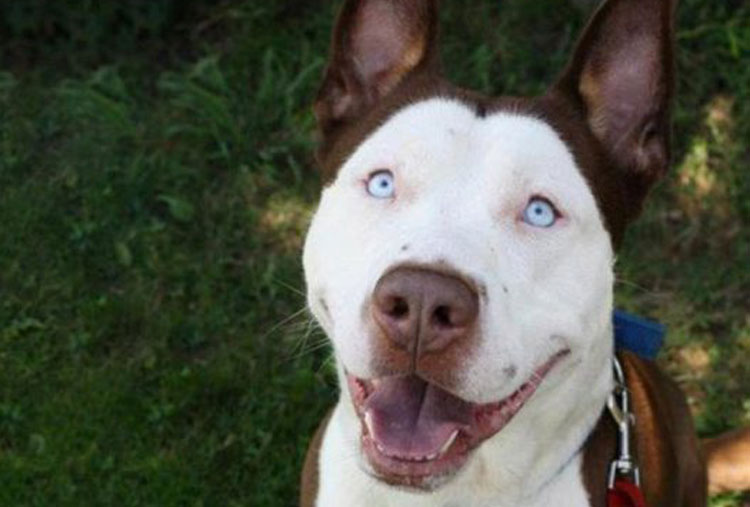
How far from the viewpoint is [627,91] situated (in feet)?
11.7

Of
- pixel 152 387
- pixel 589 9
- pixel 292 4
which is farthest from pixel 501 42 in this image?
pixel 152 387

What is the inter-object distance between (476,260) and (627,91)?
765 millimetres

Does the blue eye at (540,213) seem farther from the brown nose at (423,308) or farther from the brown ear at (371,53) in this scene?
the brown ear at (371,53)

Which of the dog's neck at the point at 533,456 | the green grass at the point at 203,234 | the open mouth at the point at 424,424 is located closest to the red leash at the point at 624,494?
the dog's neck at the point at 533,456

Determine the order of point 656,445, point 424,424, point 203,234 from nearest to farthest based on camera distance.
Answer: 1. point 424,424
2. point 656,445
3. point 203,234

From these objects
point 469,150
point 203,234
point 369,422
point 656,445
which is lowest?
point 203,234

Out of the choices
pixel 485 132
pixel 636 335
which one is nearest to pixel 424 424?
pixel 485 132

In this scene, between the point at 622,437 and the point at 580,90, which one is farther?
the point at 622,437

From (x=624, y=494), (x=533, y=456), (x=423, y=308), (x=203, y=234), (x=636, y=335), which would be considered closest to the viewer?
(x=423, y=308)

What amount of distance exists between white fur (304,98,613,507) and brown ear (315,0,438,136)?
0.22 metres

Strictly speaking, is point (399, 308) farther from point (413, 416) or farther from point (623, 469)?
point (623, 469)

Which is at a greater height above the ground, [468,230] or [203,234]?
[468,230]

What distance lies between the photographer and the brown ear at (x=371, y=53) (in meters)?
3.65

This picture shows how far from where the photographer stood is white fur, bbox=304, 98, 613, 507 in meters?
3.11
